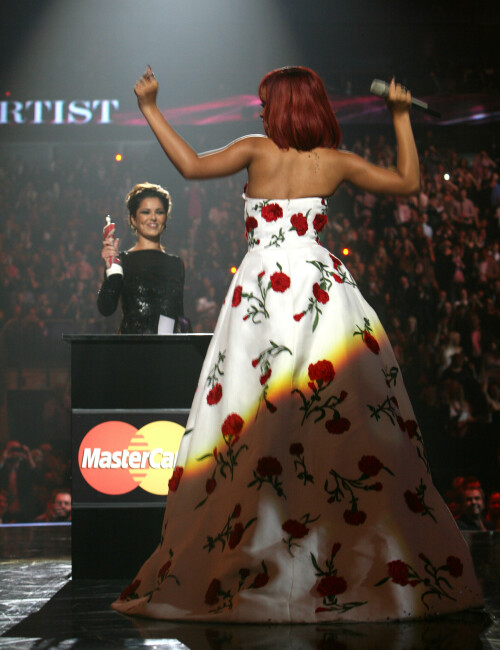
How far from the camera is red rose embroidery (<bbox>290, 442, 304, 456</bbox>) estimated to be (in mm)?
2160

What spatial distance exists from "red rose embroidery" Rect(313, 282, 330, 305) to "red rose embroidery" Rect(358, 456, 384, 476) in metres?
0.44

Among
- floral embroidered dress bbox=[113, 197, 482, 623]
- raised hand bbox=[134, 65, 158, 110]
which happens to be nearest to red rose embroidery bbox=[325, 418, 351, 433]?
floral embroidered dress bbox=[113, 197, 482, 623]

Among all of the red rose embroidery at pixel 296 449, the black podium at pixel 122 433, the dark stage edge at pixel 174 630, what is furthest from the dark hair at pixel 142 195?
the red rose embroidery at pixel 296 449

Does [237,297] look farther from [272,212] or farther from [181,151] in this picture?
[181,151]

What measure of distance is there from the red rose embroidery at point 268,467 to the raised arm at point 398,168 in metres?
0.84

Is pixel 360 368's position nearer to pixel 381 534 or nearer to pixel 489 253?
pixel 381 534

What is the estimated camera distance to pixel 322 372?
2193 millimetres

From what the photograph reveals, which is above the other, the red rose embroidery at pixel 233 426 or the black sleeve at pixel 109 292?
the black sleeve at pixel 109 292

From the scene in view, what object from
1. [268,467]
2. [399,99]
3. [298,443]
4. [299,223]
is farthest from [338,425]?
[399,99]

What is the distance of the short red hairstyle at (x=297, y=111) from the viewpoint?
2.30 meters

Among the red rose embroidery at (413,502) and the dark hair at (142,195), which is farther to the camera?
the dark hair at (142,195)

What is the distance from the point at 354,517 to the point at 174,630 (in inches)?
20.9

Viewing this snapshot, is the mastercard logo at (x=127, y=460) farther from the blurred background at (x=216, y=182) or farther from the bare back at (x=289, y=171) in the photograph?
the blurred background at (x=216, y=182)

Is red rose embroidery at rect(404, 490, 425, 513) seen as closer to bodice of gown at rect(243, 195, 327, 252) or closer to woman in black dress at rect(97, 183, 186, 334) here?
bodice of gown at rect(243, 195, 327, 252)
